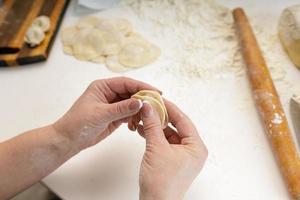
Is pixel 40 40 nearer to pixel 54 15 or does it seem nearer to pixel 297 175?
pixel 54 15

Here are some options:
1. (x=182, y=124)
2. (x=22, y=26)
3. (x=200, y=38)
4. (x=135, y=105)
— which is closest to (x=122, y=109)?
(x=135, y=105)

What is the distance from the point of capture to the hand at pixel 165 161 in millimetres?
581

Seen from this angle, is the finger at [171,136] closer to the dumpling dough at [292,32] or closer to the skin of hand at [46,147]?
the skin of hand at [46,147]

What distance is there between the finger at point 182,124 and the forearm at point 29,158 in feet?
0.71

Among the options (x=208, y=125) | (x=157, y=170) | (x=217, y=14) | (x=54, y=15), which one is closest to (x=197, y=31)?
(x=217, y=14)

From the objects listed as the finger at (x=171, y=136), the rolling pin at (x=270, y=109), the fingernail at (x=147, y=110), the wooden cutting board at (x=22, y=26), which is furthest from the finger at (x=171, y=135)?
the wooden cutting board at (x=22, y=26)

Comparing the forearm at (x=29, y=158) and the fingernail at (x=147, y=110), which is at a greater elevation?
the fingernail at (x=147, y=110)

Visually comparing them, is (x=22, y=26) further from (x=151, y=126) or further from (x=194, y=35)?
(x=151, y=126)

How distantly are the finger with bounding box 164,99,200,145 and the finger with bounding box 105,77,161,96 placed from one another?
0.07 meters

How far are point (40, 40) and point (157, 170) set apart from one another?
643 mm

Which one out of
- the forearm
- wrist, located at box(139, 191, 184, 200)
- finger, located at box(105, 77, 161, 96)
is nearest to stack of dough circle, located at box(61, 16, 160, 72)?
finger, located at box(105, 77, 161, 96)

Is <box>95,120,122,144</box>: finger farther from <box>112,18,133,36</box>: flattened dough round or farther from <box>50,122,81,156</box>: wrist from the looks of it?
<box>112,18,133,36</box>: flattened dough round

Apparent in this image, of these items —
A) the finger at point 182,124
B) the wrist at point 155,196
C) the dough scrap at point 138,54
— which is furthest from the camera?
the dough scrap at point 138,54

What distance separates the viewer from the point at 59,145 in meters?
0.71
